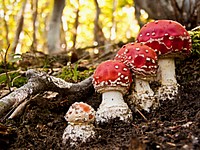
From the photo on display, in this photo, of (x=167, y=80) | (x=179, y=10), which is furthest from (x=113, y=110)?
(x=179, y=10)

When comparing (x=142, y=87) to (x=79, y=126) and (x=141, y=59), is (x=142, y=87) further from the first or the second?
(x=79, y=126)

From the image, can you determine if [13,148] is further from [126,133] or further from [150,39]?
[150,39]

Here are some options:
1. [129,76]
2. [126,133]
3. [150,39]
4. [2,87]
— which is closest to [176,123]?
[126,133]

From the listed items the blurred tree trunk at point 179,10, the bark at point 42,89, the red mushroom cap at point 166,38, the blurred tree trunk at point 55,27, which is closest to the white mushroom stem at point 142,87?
the red mushroom cap at point 166,38

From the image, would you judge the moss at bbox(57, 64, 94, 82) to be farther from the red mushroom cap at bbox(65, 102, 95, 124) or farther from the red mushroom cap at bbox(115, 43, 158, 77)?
the red mushroom cap at bbox(65, 102, 95, 124)

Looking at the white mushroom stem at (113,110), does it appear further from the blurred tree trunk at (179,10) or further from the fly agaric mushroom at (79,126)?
the blurred tree trunk at (179,10)

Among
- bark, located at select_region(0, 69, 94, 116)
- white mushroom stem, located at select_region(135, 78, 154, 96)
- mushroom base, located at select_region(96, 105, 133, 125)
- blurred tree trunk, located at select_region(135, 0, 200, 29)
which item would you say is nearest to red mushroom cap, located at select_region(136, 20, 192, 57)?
white mushroom stem, located at select_region(135, 78, 154, 96)
